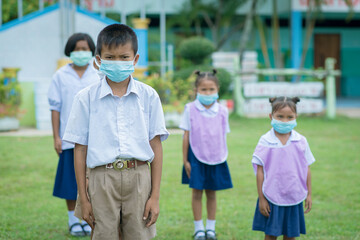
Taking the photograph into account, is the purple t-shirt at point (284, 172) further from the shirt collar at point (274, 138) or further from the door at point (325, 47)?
the door at point (325, 47)

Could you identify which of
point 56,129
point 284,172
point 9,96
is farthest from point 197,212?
point 9,96

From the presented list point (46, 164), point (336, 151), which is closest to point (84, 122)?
point (46, 164)

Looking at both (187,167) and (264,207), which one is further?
(187,167)

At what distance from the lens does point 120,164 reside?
8.52 ft

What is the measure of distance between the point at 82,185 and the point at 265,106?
970 cm

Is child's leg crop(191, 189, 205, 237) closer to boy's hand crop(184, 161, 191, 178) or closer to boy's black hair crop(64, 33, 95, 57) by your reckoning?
boy's hand crop(184, 161, 191, 178)

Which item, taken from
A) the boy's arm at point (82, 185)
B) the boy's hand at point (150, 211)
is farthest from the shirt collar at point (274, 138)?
the boy's arm at point (82, 185)

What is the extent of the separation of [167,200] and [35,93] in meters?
6.04

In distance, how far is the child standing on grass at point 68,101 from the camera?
4109mm

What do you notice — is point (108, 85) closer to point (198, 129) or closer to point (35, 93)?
point (198, 129)

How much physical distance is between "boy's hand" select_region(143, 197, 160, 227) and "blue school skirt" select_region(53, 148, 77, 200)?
5.12 ft

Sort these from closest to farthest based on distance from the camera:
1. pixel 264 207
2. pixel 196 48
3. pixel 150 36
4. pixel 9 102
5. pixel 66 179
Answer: pixel 264 207
pixel 66 179
pixel 9 102
pixel 196 48
pixel 150 36

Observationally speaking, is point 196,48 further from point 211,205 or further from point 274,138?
point 274,138

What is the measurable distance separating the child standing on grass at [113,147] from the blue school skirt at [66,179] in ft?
4.85
